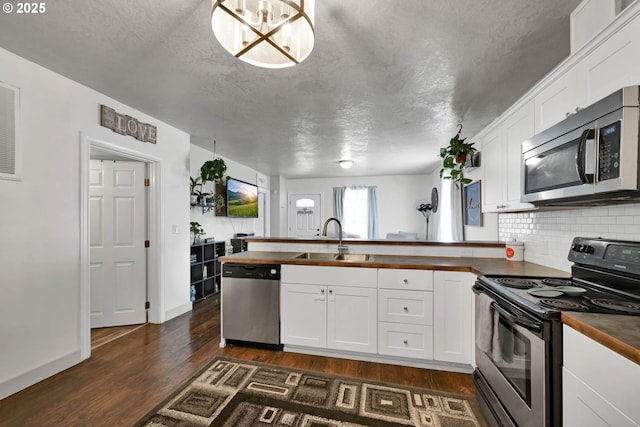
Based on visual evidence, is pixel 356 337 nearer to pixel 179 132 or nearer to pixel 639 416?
pixel 639 416

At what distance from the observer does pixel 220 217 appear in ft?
16.8

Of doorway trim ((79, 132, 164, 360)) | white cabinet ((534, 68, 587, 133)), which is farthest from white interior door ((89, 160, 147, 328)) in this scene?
white cabinet ((534, 68, 587, 133))

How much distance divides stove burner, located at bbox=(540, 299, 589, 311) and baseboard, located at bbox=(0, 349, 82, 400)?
3.32 m

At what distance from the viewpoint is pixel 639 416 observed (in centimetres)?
77

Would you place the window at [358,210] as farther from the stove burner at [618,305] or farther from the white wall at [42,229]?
the stove burner at [618,305]

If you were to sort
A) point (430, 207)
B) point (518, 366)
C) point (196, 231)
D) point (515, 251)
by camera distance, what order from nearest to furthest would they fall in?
point (518, 366) → point (515, 251) → point (196, 231) → point (430, 207)

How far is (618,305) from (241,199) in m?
5.23

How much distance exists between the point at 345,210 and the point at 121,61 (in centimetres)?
589

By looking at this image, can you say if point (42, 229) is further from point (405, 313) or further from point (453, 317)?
point (453, 317)

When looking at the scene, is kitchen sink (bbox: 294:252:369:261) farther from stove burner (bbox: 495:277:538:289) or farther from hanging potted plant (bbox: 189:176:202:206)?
hanging potted plant (bbox: 189:176:202:206)

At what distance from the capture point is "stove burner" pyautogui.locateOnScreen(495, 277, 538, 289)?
5.25 feet

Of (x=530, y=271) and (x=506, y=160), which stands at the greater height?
(x=506, y=160)

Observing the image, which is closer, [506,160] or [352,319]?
[506,160]

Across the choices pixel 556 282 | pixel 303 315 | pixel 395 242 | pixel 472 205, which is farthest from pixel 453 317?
pixel 472 205
